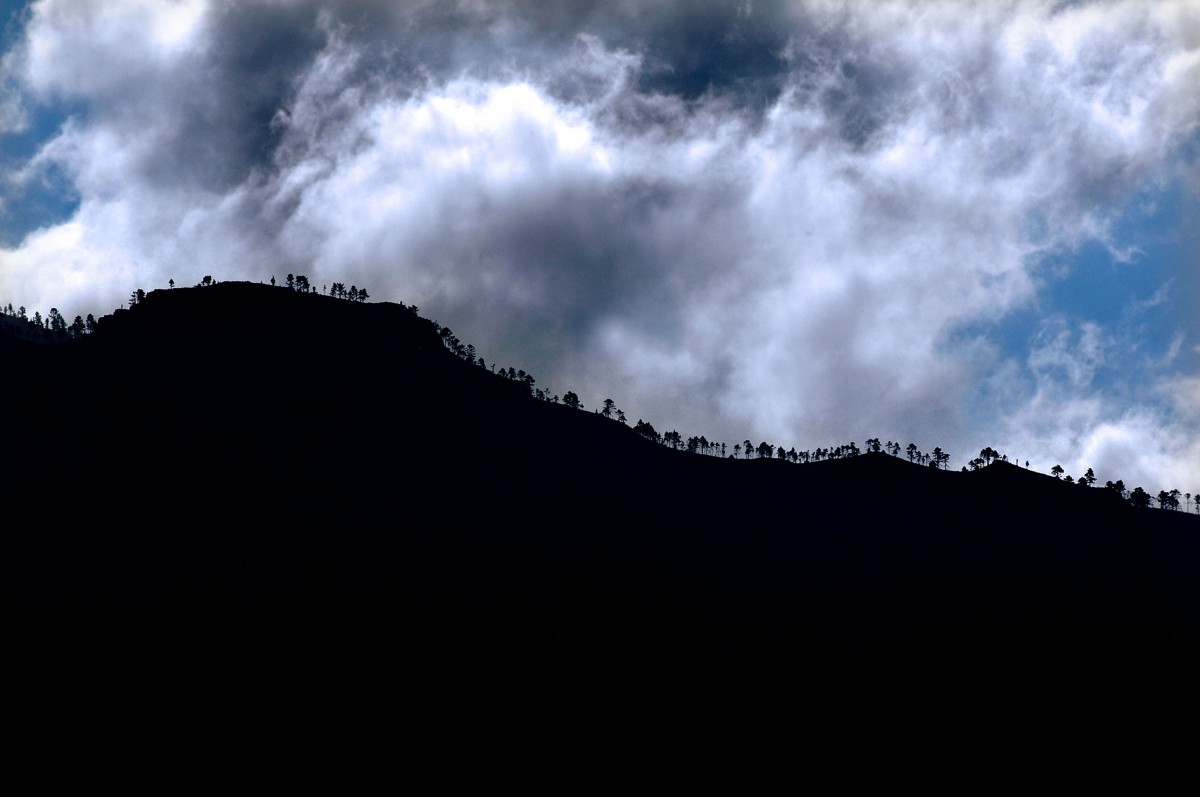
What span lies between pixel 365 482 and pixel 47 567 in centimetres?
5454

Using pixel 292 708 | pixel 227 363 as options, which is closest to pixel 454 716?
pixel 292 708

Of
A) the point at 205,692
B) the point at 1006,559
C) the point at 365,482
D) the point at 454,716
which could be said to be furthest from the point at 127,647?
the point at 1006,559

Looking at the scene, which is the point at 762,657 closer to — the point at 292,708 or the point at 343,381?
the point at 292,708

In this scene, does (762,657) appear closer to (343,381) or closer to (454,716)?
(454,716)

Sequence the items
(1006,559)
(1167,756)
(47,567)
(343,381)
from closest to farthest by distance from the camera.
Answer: (1167,756) → (47,567) → (1006,559) → (343,381)

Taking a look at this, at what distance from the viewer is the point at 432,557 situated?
14638cm

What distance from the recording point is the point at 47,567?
125812 millimetres

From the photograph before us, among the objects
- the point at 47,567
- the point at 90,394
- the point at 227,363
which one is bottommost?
the point at 47,567

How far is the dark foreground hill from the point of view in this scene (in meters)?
120

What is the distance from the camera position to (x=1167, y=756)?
Answer: 11225cm

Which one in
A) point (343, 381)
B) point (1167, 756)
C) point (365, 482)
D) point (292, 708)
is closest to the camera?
point (292, 708)

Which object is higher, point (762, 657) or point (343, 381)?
point (343, 381)

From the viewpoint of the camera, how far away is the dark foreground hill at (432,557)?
120125 mm

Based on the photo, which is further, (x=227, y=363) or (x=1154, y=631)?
(x=227, y=363)
